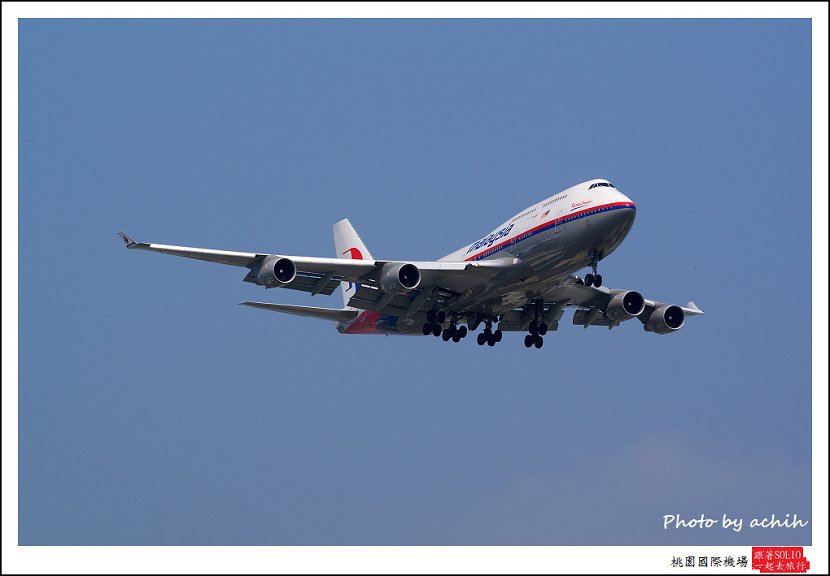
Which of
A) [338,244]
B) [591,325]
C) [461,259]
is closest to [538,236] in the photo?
[461,259]

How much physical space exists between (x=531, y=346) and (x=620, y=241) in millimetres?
10340

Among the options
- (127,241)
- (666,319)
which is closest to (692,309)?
(666,319)

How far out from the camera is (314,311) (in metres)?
56.4

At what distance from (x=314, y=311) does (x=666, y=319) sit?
56.7 feet

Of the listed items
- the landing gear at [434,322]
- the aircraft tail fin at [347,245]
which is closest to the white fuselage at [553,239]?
the landing gear at [434,322]

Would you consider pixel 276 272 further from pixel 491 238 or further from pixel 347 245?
pixel 347 245

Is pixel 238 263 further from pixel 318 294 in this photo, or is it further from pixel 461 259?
pixel 461 259

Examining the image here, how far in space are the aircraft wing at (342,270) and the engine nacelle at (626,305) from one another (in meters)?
8.80

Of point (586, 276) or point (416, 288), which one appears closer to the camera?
point (586, 276)

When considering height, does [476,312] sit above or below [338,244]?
below

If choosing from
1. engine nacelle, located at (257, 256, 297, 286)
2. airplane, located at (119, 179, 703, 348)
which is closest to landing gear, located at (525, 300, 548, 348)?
airplane, located at (119, 179, 703, 348)

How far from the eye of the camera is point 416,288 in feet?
170

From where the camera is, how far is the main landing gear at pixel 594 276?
152ft

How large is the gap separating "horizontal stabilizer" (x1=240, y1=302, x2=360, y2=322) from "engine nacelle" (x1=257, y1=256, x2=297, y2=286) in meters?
5.95
